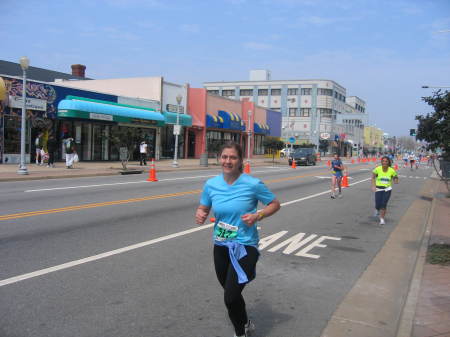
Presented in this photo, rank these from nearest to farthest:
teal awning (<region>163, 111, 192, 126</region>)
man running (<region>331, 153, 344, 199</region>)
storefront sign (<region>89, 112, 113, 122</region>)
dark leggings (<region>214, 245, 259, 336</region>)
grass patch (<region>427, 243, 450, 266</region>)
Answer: dark leggings (<region>214, 245, 259, 336</region>) < grass patch (<region>427, 243, 450, 266</region>) < man running (<region>331, 153, 344, 199</region>) < storefront sign (<region>89, 112, 113, 122</region>) < teal awning (<region>163, 111, 192, 126</region>)

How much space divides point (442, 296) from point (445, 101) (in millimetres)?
4092

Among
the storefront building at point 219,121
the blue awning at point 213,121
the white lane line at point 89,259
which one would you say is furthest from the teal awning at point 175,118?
the white lane line at point 89,259

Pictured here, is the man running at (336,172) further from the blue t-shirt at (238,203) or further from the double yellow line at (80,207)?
the blue t-shirt at (238,203)

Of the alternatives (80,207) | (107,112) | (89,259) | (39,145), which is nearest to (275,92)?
(107,112)

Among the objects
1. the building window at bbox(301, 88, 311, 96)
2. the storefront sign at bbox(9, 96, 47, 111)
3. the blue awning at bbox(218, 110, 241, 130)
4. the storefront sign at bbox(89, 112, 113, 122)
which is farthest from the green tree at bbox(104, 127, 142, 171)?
the building window at bbox(301, 88, 311, 96)

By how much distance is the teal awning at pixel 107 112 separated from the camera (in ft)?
82.7

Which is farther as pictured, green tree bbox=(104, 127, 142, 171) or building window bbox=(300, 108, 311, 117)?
building window bbox=(300, 108, 311, 117)

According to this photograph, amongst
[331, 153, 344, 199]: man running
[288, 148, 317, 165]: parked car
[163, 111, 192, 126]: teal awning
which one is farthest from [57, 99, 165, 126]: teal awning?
[331, 153, 344, 199]: man running

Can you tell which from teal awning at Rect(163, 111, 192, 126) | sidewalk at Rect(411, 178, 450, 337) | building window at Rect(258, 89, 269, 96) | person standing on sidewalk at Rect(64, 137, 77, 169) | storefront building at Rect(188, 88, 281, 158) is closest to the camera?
sidewalk at Rect(411, 178, 450, 337)

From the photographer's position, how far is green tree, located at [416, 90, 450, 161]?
7136 mm

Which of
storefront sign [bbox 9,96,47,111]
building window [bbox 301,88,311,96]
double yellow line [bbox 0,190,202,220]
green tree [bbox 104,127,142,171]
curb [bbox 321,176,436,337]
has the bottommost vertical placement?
curb [bbox 321,176,436,337]

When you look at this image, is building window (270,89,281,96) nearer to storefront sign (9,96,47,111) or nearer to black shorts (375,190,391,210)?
storefront sign (9,96,47,111)

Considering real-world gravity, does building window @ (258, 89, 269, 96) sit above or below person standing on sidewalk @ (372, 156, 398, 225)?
above

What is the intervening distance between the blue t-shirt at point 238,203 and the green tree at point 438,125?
4.58 meters
